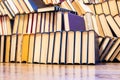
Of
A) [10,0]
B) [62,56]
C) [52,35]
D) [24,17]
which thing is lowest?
[62,56]

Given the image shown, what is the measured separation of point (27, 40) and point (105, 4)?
1238mm

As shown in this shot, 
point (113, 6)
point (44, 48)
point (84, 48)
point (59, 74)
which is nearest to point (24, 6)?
point (44, 48)

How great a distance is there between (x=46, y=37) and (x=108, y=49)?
2.15ft

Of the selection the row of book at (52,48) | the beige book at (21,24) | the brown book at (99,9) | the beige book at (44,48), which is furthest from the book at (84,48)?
the brown book at (99,9)

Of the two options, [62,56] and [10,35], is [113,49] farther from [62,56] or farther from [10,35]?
[10,35]

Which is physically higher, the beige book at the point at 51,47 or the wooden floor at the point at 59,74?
the beige book at the point at 51,47

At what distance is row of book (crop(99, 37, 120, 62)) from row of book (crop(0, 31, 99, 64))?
15.8 inches

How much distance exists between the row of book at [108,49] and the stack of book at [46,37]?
240mm

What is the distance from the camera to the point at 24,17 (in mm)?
2273

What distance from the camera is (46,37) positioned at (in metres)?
1.99

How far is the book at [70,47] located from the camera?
1837 millimetres

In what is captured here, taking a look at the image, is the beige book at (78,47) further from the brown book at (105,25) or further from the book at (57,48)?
the brown book at (105,25)

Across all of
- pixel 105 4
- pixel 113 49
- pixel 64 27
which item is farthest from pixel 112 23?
pixel 64 27

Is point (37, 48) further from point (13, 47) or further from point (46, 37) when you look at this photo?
point (13, 47)
